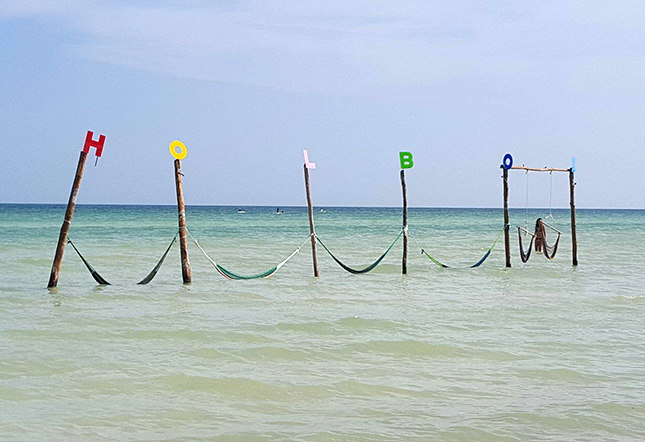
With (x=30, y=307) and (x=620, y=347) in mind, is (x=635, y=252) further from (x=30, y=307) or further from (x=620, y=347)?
(x=30, y=307)

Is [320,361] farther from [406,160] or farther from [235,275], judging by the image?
[406,160]

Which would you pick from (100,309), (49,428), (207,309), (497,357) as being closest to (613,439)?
(497,357)

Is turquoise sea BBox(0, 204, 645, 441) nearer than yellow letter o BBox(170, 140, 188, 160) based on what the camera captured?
Yes

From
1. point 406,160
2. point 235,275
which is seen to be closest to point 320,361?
point 235,275

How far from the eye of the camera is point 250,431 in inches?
189

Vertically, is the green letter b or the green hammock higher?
the green letter b

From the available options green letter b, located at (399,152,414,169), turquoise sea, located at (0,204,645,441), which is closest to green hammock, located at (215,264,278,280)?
turquoise sea, located at (0,204,645,441)

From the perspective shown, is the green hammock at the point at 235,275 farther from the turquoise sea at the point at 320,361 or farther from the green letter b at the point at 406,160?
the green letter b at the point at 406,160

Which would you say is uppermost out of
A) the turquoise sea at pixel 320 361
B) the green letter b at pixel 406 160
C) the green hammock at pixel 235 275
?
the green letter b at pixel 406 160

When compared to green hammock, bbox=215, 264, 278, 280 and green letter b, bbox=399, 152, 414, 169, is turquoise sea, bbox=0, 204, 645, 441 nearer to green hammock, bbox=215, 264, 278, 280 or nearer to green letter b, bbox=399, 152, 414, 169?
green hammock, bbox=215, 264, 278, 280

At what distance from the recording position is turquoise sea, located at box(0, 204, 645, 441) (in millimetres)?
4934

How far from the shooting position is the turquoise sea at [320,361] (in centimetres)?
493

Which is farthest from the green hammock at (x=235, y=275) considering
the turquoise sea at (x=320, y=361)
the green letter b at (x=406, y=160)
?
the green letter b at (x=406, y=160)

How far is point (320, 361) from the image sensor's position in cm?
679
